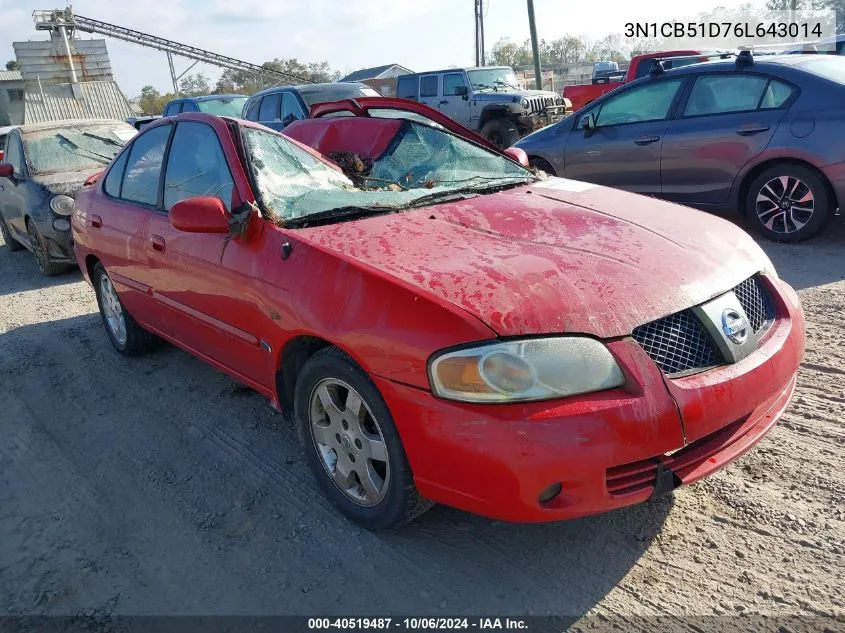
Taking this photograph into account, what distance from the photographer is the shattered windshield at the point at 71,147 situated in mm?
7812

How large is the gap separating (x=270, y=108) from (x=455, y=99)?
501cm

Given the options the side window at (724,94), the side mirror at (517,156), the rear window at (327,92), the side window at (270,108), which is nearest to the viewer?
the side mirror at (517,156)

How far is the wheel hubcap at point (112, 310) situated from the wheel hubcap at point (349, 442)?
2.50m

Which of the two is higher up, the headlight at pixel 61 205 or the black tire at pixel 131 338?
the headlight at pixel 61 205

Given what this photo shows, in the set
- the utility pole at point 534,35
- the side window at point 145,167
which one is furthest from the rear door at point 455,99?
the side window at point 145,167

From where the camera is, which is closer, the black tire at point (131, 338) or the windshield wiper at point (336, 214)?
the windshield wiper at point (336, 214)

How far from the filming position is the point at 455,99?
51.0 ft

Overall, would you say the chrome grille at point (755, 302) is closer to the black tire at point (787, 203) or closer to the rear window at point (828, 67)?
the black tire at point (787, 203)

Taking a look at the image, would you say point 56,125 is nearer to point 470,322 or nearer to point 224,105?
point 224,105

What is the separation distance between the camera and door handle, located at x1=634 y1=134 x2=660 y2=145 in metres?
6.68

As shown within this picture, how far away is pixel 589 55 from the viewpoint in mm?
75562

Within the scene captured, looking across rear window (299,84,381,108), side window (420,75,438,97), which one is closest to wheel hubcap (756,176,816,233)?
rear window (299,84,381,108)

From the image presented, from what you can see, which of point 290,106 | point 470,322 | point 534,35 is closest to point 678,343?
point 470,322

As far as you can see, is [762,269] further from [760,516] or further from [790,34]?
[790,34]
